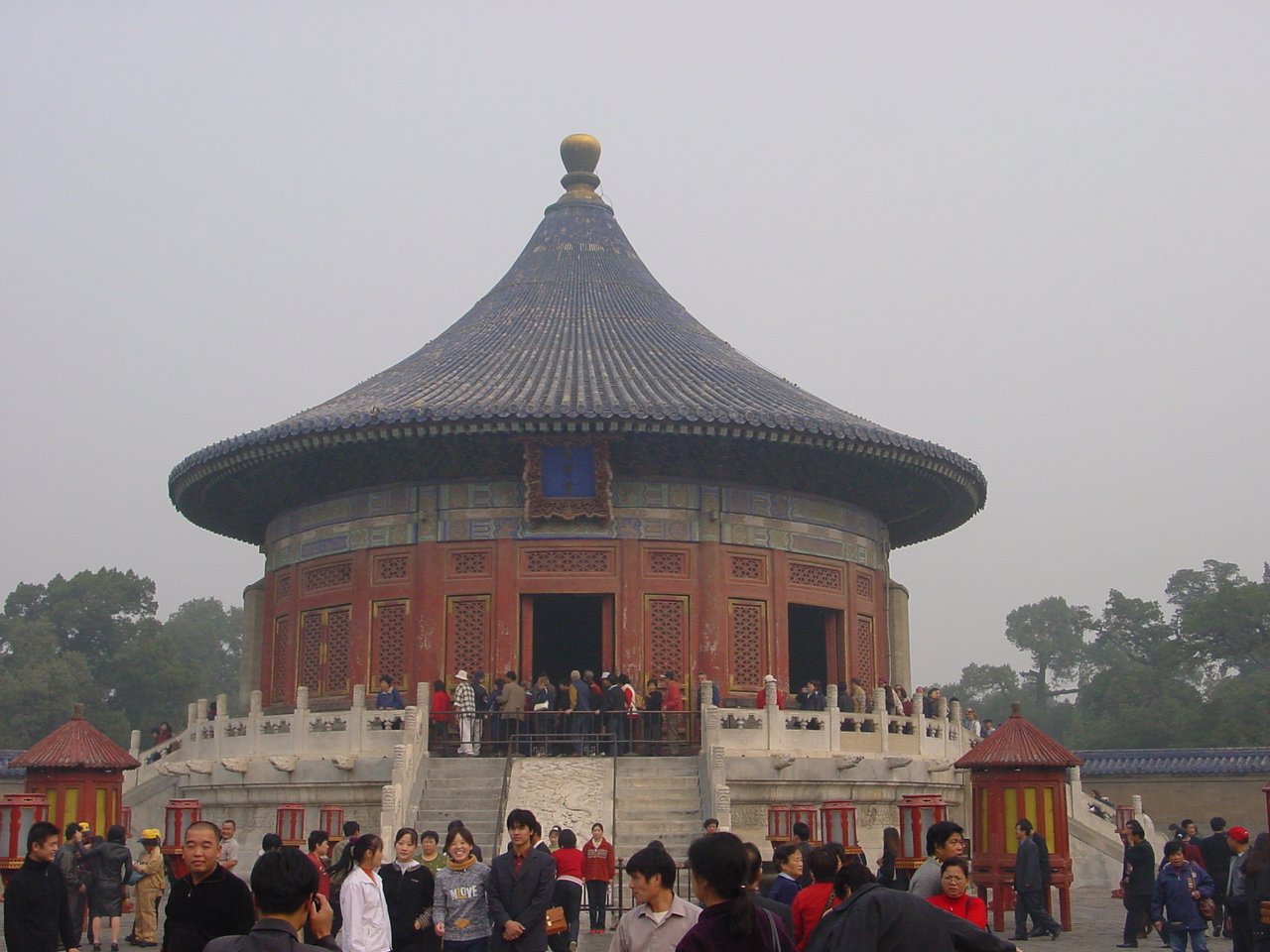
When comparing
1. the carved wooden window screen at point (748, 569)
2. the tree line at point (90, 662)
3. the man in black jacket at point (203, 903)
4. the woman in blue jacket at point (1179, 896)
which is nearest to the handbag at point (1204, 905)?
the woman in blue jacket at point (1179, 896)

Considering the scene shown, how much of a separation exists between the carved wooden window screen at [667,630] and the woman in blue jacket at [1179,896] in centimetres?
1121

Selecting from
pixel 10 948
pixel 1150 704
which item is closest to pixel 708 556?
pixel 10 948

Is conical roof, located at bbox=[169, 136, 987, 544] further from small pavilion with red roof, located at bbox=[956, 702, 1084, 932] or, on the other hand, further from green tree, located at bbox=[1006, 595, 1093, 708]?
green tree, located at bbox=[1006, 595, 1093, 708]

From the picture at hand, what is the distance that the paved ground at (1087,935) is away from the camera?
14688 millimetres

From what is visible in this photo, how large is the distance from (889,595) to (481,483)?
7.73 meters

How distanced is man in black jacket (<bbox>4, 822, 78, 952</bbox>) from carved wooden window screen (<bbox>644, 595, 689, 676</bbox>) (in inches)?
587

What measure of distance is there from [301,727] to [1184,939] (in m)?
11.7

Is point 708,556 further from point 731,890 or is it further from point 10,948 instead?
point 731,890

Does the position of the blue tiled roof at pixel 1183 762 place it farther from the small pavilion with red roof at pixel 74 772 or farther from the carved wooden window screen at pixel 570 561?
the small pavilion with red roof at pixel 74 772

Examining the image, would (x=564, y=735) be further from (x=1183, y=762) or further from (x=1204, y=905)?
(x=1183, y=762)

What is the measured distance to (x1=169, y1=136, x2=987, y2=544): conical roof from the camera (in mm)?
22641

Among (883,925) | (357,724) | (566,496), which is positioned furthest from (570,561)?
(883,925)

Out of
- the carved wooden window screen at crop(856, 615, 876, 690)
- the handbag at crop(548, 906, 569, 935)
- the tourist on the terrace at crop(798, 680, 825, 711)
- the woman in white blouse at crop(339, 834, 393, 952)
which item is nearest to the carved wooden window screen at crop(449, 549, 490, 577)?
the tourist on the terrace at crop(798, 680, 825, 711)

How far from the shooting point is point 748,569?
24.3 metres
